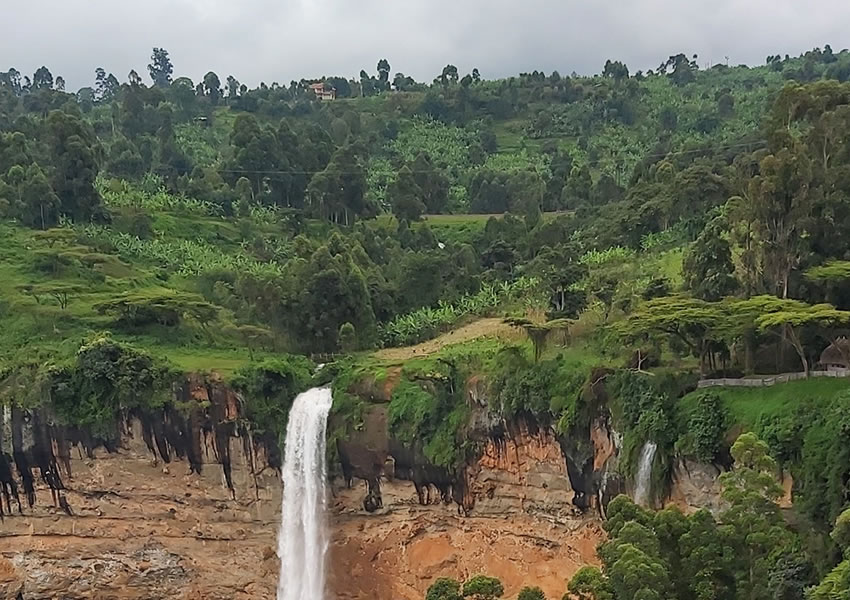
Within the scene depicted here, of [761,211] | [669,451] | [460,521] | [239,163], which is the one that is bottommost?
[460,521]

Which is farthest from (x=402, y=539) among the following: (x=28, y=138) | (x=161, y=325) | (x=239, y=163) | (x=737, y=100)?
(x=737, y=100)

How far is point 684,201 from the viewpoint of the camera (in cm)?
3612

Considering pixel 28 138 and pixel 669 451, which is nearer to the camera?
pixel 669 451

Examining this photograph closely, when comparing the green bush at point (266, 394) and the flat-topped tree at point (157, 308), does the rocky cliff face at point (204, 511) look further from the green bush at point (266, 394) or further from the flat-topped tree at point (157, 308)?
the flat-topped tree at point (157, 308)

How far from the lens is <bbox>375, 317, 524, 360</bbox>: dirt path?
98.2 ft

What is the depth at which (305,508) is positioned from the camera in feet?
90.4

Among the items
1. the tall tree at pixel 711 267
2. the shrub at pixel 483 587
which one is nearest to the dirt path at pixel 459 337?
the tall tree at pixel 711 267

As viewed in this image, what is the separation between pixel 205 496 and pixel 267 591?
3.48 metres

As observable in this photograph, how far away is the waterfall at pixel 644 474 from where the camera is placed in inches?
818

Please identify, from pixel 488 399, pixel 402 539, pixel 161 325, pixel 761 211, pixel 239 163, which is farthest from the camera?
pixel 239 163

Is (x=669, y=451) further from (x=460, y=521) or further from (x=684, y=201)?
(x=684, y=201)

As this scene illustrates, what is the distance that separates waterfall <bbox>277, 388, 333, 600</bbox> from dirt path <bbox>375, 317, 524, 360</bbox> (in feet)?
12.3

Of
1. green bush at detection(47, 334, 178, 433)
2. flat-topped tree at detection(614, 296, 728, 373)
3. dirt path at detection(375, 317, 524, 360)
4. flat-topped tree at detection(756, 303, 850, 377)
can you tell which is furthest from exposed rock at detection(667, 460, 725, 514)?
green bush at detection(47, 334, 178, 433)

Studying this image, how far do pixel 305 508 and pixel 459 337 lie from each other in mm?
8153
